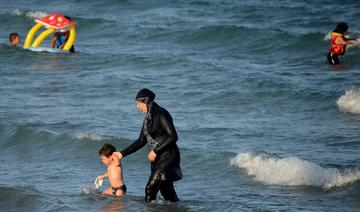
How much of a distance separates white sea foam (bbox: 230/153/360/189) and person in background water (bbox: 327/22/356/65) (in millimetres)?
8346

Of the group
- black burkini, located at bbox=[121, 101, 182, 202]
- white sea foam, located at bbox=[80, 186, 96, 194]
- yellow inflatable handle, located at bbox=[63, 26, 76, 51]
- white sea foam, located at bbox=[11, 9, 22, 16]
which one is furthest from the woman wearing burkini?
white sea foam, located at bbox=[11, 9, 22, 16]

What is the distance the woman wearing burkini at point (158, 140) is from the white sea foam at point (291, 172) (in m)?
3.27

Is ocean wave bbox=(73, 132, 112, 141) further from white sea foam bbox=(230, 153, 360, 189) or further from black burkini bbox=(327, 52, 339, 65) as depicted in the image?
black burkini bbox=(327, 52, 339, 65)

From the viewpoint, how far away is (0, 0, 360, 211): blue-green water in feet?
40.4

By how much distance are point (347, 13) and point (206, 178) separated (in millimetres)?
17414

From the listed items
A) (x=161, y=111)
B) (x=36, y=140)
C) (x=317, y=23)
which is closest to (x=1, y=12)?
(x=317, y=23)

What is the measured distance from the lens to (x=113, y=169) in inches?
414

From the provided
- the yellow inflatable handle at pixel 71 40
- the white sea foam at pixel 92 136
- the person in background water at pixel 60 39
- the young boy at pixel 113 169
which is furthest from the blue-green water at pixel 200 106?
the person in background water at pixel 60 39

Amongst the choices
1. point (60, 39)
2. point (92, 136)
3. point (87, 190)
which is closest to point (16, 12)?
point (60, 39)

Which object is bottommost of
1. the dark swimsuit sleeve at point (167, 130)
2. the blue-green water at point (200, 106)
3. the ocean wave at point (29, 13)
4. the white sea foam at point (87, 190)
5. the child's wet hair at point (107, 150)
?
the ocean wave at point (29, 13)

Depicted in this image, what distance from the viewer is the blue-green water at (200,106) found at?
40.4 feet

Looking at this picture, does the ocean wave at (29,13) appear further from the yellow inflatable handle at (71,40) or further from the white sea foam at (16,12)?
the yellow inflatable handle at (71,40)

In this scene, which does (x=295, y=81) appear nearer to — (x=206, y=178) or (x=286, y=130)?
(x=286, y=130)

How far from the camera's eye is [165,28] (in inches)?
1118
